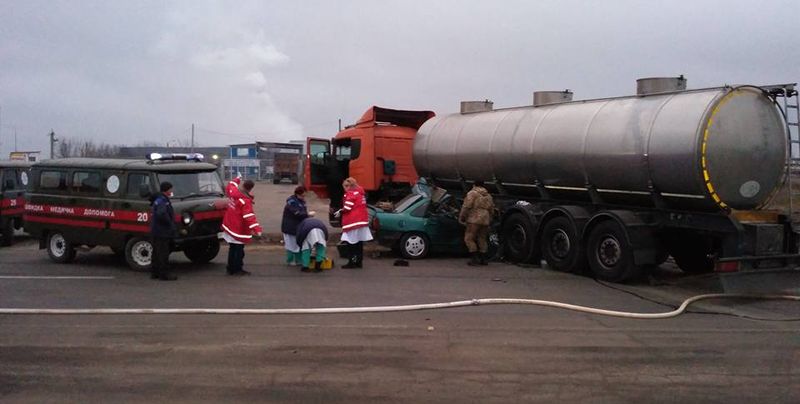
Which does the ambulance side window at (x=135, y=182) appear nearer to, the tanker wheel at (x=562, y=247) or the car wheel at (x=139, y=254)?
the car wheel at (x=139, y=254)

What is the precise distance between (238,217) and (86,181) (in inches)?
123

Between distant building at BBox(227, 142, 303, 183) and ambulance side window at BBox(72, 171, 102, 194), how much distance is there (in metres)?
44.4

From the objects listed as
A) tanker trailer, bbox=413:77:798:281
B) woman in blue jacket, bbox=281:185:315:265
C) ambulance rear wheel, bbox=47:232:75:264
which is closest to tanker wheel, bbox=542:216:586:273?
tanker trailer, bbox=413:77:798:281

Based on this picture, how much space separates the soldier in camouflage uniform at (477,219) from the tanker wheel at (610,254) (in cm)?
198

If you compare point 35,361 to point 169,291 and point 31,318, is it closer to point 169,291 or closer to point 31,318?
point 31,318

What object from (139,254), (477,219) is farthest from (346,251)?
(139,254)

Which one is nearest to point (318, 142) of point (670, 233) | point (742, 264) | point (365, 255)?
point (365, 255)

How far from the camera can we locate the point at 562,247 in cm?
1222

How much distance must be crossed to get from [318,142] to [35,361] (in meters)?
14.1

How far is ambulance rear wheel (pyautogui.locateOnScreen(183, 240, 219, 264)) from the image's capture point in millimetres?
12664

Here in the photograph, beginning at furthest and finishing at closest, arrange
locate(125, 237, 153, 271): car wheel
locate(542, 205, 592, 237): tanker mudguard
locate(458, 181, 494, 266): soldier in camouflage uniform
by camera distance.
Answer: locate(458, 181, 494, 266): soldier in camouflage uniform, locate(542, 205, 592, 237): tanker mudguard, locate(125, 237, 153, 271): car wheel

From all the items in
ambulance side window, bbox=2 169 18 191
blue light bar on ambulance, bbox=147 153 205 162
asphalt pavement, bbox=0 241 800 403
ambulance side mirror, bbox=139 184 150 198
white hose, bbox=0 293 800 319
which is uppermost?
blue light bar on ambulance, bbox=147 153 205 162

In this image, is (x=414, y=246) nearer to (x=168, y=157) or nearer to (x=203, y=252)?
(x=203, y=252)

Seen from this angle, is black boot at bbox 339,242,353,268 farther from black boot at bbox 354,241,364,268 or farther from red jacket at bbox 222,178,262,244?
red jacket at bbox 222,178,262,244
